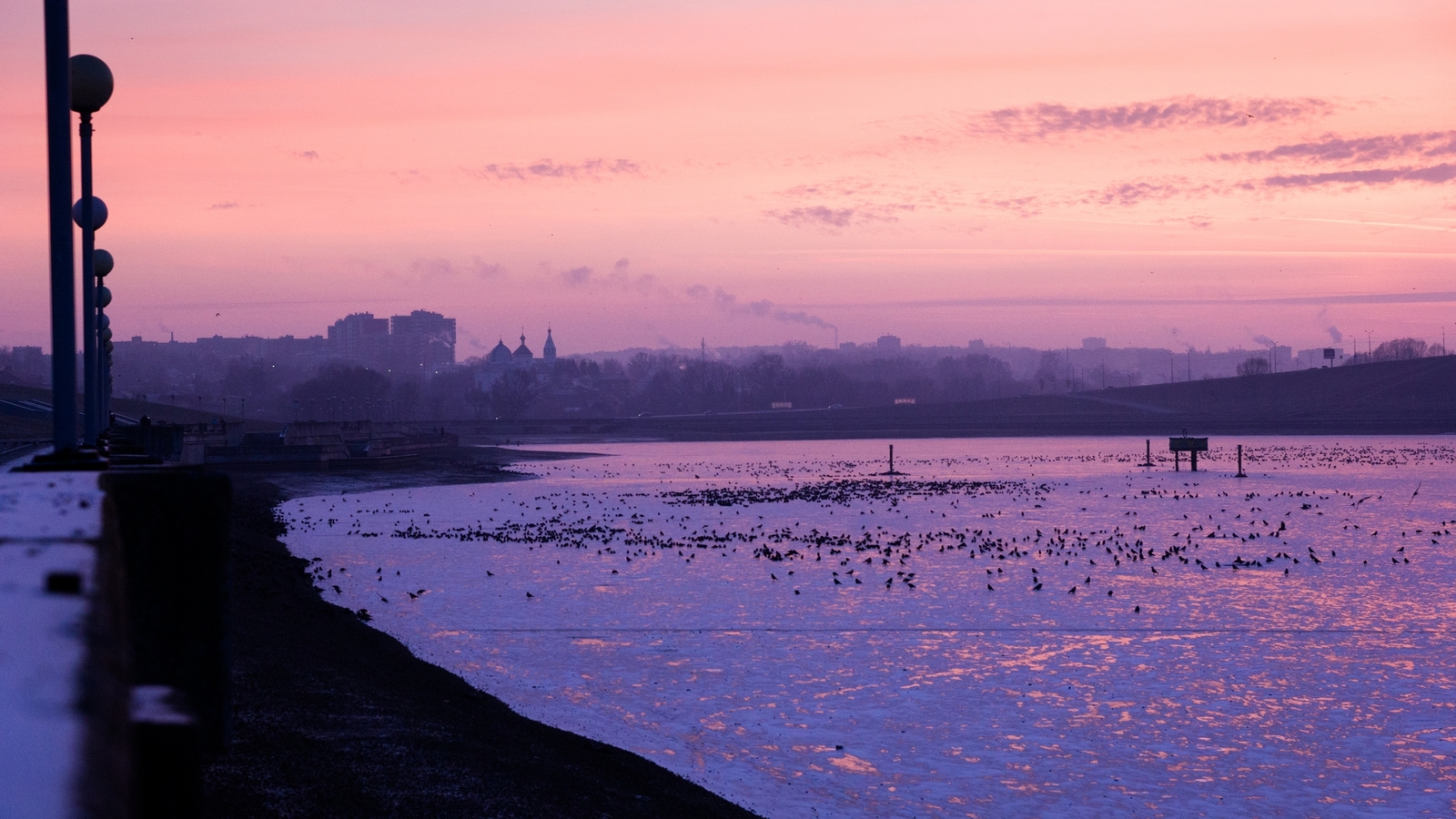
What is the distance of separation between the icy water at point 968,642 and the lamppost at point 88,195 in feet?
19.3

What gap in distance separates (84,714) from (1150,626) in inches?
788

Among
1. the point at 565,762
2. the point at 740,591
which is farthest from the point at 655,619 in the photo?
the point at 565,762

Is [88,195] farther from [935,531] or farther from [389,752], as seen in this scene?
[935,531]

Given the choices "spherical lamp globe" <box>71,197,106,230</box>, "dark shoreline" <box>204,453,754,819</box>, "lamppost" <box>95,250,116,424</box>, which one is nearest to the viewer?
"dark shoreline" <box>204,453,754,819</box>

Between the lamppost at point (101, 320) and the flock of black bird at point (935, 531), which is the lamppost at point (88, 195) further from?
the flock of black bird at point (935, 531)

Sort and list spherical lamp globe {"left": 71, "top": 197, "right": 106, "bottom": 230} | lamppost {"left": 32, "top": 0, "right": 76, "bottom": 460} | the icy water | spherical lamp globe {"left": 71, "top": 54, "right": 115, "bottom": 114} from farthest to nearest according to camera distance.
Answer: spherical lamp globe {"left": 71, "top": 197, "right": 106, "bottom": 230}
spherical lamp globe {"left": 71, "top": 54, "right": 115, "bottom": 114}
the icy water
lamppost {"left": 32, "top": 0, "right": 76, "bottom": 460}

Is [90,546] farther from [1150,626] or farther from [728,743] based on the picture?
[1150,626]

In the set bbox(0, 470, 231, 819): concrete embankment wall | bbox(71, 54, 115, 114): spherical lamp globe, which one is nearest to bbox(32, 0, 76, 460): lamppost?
bbox(0, 470, 231, 819): concrete embankment wall

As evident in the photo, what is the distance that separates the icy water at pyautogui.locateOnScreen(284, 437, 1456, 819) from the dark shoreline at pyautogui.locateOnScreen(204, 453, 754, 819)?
2.59 ft

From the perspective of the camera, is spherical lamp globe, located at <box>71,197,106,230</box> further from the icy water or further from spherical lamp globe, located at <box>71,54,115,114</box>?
the icy water

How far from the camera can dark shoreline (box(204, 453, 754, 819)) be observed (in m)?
10.2

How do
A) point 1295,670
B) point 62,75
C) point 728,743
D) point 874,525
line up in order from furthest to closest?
point 874,525 < point 1295,670 < point 728,743 < point 62,75

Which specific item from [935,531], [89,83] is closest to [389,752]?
[89,83]

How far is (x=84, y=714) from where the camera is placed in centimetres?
213
